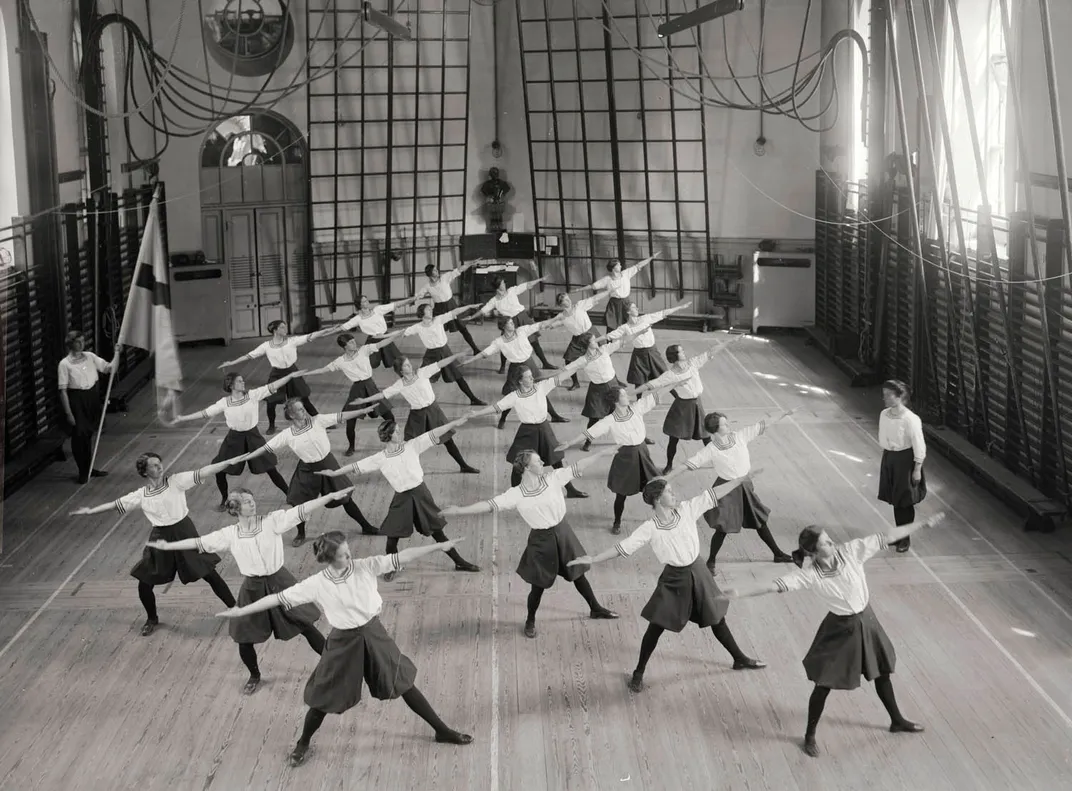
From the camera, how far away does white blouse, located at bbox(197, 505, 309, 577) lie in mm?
6812

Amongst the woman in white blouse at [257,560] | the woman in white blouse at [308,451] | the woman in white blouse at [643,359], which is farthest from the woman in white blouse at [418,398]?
the woman in white blouse at [257,560]

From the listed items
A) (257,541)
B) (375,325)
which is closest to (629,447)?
(257,541)

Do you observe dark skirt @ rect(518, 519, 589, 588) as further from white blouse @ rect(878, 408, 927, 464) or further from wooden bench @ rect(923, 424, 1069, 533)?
wooden bench @ rect(923, 424, 1069, 533)

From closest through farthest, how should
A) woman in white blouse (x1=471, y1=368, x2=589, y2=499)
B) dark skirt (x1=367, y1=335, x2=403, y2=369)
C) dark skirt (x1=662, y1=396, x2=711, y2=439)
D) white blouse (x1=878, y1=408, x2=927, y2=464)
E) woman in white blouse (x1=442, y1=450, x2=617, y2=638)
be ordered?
woman in white blouse (x1=442, y1=450, x2=617, y2=638)
white blouse (x1=878, y1=408, x2=927, y2=464)
woman in white blouse (x1=471, y1=368, x2=589, y2=499)
dark skirt (x1=662, y1=396, x2=711, y2=439)
dark skirt (x1=367, y1=335, x2=403, y2=369)

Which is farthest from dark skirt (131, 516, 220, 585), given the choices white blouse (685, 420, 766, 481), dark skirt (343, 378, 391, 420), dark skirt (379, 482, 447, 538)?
dark skirt (343, 378, 391, 420)

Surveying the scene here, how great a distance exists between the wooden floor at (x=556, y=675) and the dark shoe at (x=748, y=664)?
6cm

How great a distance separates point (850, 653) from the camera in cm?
595

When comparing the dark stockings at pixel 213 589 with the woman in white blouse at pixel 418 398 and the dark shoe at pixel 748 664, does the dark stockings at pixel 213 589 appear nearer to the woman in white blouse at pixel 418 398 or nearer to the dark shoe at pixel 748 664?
the woman in white blouse at pixel 418 398

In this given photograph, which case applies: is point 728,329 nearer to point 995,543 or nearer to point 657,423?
point 657,423

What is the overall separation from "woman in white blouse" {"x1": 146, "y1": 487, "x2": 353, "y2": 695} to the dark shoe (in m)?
2.38

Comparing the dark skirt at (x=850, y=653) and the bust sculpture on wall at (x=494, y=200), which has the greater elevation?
the bust sculpture on wall at (x=494, y=200)

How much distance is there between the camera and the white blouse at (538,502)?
24.2 feet

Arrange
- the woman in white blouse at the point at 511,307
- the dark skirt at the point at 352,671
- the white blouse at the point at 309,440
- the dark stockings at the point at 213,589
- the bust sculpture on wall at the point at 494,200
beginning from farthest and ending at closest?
→ 1. the bust sculpture on wall at the point at 494,200
2. the woman in white blouse at the point at 511,307
3. the white blouse at the point at 309,440
4. the dark stockings at the point at 213,589
5. the dark skirt at the point at 352,671

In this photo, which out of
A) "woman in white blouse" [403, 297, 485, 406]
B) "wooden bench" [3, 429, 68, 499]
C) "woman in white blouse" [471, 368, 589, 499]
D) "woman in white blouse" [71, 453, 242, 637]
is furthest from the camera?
"woman in white blouse" [403, 297, 485, 406]
